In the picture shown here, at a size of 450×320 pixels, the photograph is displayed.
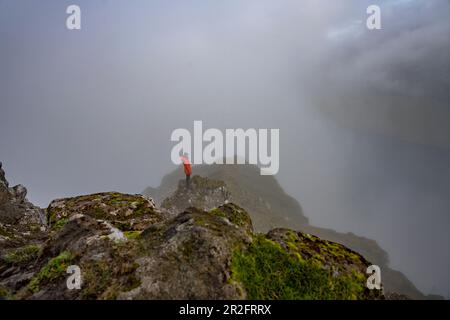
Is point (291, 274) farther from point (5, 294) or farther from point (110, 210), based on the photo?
point (110, 210)

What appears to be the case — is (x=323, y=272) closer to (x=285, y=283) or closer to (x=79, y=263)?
(x=285, y=283)

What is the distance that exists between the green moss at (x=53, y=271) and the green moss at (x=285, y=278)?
634cm

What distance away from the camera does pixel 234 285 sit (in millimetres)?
9531

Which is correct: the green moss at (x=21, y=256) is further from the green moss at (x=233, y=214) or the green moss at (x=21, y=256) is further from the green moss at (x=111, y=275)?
the green moss at (x=233, y=214)

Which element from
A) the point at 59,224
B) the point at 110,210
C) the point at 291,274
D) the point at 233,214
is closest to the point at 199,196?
the point at 110,210

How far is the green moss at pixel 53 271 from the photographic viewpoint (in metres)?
10.9

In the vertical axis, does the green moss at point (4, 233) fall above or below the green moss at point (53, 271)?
below

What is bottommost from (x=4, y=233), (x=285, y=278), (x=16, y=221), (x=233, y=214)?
(x=16, y=221)

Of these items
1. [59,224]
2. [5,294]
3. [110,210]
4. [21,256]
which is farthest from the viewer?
[110,210]

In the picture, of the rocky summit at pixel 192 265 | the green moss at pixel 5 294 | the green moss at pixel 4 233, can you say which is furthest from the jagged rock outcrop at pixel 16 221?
the green moss at pixel 5 294

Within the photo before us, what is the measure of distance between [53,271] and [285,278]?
8.36 meters

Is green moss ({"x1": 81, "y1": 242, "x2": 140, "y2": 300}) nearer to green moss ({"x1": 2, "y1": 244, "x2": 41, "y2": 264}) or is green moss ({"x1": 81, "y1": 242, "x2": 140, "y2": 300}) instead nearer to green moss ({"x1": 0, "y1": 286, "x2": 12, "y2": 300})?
green moss ({"x1": 0, "y1": 286, "x2": 12, "y2": 300})

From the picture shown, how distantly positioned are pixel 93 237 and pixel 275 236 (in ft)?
24.7

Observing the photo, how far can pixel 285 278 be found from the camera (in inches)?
400
